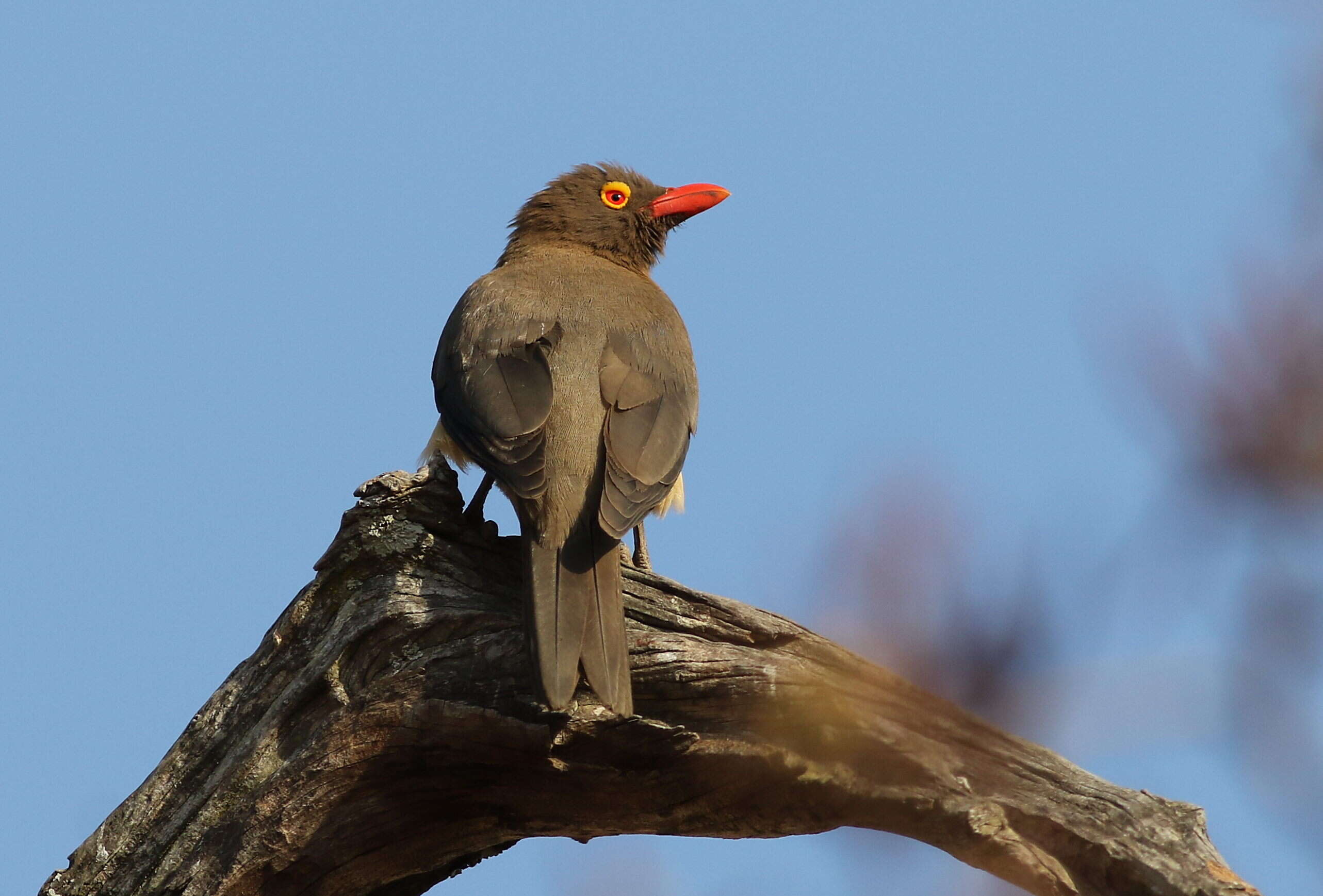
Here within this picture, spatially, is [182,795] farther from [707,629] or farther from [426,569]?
[707,629]

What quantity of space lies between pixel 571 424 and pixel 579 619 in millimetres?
1133

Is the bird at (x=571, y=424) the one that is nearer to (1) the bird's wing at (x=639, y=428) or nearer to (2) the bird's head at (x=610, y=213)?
(1) the bird's wing at (x=639, y=428)

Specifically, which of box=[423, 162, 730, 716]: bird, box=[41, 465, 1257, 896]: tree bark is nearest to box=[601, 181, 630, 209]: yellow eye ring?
box=[423, 162, 730, 716]: bird

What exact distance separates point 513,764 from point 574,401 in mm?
1608

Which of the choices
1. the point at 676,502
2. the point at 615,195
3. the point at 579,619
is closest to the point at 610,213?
the point at 615,195

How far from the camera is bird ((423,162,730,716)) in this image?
4.99m

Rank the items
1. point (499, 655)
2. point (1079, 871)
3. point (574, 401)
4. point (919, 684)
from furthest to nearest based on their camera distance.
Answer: point (574, 401) → point (499, 655) → point (1079, 871) → point (919, 684)

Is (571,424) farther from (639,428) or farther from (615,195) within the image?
(615,195)

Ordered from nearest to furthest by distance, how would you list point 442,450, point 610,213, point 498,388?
point 498,388 → point 442,450 → point 610,213

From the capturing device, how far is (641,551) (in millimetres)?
6738

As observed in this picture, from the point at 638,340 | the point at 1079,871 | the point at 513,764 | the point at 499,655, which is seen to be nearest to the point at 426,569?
the point at 499,655

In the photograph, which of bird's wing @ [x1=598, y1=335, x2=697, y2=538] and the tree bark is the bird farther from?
the tree bark

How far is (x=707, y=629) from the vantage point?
529cm

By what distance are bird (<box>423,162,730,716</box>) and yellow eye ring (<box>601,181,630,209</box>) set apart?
0.64m
